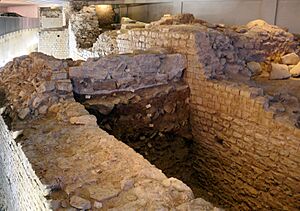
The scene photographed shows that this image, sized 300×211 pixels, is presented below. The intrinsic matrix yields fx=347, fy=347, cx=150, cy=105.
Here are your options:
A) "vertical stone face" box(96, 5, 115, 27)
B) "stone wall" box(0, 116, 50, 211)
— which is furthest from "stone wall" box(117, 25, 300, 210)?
"vertical stone face" box(96, 5, 115, 27)

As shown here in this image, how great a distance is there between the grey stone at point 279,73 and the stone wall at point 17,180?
14.7 feet

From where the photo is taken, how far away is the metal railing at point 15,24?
16.1 m

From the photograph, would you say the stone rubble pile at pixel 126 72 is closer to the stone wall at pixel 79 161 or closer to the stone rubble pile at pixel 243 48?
the stone wall at pixel 79 161

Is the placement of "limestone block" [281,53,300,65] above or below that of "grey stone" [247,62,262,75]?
above

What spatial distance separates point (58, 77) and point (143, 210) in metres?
2.81

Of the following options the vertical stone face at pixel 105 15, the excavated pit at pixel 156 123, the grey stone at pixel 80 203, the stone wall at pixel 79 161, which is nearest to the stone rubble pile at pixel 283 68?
the excavated pit at pixel 156 123

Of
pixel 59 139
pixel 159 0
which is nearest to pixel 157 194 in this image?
pixel 59 139

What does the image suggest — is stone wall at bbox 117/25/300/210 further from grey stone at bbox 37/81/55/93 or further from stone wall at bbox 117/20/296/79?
grey stone at bbox 37/81/55/93

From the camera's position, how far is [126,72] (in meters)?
5.42

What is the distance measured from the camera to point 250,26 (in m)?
7.61

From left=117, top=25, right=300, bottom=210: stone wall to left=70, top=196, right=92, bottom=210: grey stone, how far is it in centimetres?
282

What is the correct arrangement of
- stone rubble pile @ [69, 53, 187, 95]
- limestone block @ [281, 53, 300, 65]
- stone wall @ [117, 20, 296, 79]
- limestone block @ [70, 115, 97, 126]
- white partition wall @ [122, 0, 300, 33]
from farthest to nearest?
white partition wall @ [122, 0, 300, 33] → limestone block @ [281, 53, 300, 65] → stone wall @ [117, 20, 296, 79] → stone rubble pile @ [69, 53, 187, 95] → limestone block @ [70, 115, 97, 126]

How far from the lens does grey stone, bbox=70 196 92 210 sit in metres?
2.60

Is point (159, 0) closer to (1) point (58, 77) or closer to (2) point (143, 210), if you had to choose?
(1) point (58, 77)
